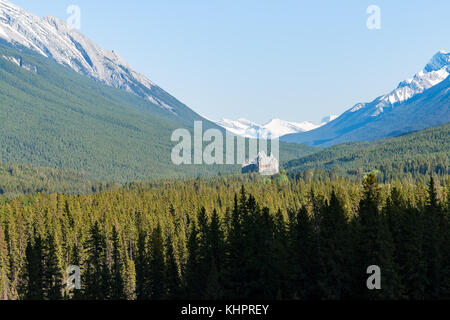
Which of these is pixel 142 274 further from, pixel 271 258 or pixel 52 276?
pixel 271 258

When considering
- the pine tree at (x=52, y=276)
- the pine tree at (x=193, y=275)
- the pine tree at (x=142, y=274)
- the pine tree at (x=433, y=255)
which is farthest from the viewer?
the pine tree at (x=52, y=276)

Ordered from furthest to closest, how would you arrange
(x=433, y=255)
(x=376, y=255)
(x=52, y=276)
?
(x=52, y=276)
(x=433, y=255)
(x=376, y=255)

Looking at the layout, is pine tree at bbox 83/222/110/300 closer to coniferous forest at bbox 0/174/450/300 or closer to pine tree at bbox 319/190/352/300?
coniferous forest at bbox 0/174/450/300

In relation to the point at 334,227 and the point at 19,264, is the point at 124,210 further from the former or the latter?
the point at 334,227

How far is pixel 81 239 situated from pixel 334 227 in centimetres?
6154

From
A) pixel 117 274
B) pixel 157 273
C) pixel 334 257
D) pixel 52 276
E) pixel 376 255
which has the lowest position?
pixel 52 276

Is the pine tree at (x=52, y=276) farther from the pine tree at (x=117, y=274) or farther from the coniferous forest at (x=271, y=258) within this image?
the pine tree at (x=117, y=274)

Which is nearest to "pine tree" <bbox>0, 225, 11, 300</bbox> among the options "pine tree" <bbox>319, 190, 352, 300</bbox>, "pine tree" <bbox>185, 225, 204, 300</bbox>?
"pine tree" <bbox>185, 225, 204, 300</bbox>

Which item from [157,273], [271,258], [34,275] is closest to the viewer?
[271,258]

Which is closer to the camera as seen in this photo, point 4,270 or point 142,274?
point 142,274

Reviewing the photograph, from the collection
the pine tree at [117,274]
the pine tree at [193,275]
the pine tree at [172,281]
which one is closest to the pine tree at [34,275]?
the pine tree at [117,274]

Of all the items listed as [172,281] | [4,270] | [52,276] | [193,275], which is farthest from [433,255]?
[4,270]

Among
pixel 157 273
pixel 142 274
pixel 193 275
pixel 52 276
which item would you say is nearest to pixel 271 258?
pixel 193 275

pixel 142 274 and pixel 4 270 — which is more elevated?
pixel 142 274
